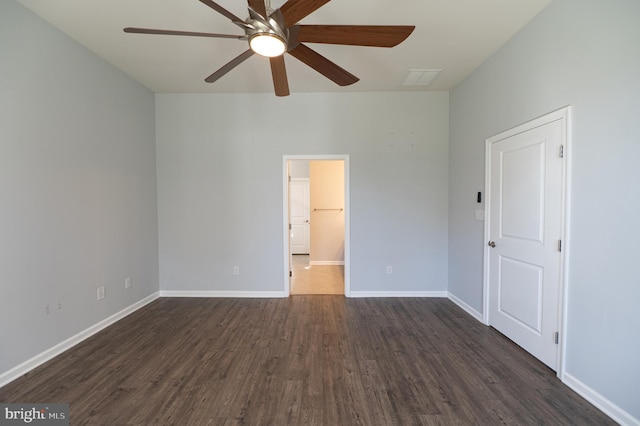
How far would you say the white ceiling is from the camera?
2062 mm

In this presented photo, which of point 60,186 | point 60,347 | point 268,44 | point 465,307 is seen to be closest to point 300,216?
point 465,307

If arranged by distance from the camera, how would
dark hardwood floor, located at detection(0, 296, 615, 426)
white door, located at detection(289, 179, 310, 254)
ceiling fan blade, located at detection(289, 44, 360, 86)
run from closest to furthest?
1. dark hardwood floor, located at detection(0, 296, 615, 426)
2. ceiling fan blade, located at detection(289, 44, 360, 86)
3. white door, located at detection(289, 179, 310, 254)

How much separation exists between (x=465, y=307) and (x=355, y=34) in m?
3.25

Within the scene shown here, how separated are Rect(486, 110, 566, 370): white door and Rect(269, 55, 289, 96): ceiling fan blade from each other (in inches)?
82.9

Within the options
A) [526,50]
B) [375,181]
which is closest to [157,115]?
[375,181]

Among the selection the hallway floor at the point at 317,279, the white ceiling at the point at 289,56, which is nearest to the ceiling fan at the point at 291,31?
the white ceiling at the point at 289,56

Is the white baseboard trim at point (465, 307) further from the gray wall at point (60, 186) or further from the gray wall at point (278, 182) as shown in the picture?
the gray wall at point (60, 186)

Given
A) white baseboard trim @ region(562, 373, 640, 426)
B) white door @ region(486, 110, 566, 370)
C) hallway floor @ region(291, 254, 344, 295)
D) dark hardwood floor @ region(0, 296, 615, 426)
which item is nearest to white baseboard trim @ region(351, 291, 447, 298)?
hallway floor @ region(291, 254, 344, 295)

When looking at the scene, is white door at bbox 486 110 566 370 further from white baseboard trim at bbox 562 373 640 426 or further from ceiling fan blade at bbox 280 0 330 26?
ceiling fan blade at bbox 280 0 330 26

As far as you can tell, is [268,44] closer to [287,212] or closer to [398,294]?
[287,212]

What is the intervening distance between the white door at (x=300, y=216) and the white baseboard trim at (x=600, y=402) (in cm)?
599

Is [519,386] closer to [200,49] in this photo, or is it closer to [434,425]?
[434,425]

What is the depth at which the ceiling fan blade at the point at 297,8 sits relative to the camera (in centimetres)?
141

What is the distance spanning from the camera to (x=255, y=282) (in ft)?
12.3
